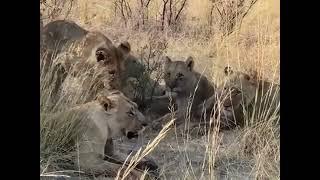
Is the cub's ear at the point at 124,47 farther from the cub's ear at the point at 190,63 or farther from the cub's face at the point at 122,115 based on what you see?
the cub's ear at the point at 190,63

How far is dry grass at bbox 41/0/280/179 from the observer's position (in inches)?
127

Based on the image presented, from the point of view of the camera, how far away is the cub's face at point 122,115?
3.23m

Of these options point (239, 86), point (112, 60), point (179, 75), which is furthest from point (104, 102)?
point (239, 86)

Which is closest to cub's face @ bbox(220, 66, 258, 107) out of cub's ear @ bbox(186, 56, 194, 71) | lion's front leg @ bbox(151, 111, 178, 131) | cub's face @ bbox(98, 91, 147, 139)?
cub's ear @ bbox(186, 56, 194, 71)

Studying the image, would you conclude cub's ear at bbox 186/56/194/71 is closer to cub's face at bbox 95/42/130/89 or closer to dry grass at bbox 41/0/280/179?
dry grass at bbox 41/0/280/179

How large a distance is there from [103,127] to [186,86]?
51 cm

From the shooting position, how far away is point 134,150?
10.5 ft

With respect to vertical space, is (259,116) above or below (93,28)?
below

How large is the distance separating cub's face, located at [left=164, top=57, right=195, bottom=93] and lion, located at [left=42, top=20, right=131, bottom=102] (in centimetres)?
24

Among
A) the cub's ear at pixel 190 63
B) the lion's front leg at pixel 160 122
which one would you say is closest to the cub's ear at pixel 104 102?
the lion's front leg at pixel 160 122

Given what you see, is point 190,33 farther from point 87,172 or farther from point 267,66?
point 87,172

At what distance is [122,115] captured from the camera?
3244 mm
